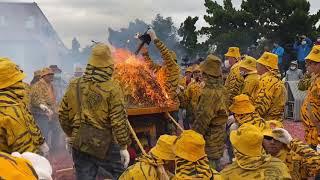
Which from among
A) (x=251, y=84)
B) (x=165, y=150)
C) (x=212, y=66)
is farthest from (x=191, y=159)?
(x=251, y=84)

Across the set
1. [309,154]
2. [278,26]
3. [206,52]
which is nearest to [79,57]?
[206,52]

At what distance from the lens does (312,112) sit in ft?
19.5

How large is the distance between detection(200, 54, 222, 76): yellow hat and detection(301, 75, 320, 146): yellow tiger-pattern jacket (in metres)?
1.17

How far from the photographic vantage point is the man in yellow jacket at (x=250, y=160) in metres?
3.91

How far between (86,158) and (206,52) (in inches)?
582

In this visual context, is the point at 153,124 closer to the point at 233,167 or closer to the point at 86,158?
the point at 86,158

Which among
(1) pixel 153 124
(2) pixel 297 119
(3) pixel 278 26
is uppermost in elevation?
(3) pixel 278 26

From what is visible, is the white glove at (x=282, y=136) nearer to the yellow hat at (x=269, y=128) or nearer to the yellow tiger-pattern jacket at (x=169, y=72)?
the yellow hat at (x=269, y=128)

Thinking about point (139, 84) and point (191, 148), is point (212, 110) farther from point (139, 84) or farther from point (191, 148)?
point (191, 148)

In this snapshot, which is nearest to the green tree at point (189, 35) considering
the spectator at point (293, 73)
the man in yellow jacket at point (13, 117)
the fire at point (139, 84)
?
the spectator at point (293, 73)

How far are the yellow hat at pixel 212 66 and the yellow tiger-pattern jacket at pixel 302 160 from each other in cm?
180

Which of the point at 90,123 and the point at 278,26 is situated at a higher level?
the point at 278,26

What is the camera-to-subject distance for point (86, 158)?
19.4 ft

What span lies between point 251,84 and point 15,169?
5771 millimetres
